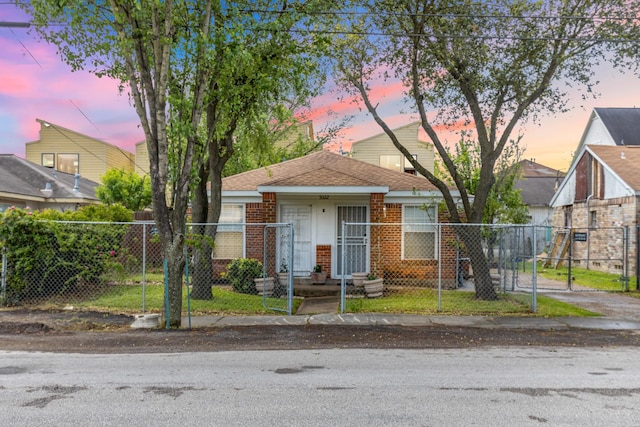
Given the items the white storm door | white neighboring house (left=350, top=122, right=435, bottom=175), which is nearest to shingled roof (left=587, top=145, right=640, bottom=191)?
the white storm door

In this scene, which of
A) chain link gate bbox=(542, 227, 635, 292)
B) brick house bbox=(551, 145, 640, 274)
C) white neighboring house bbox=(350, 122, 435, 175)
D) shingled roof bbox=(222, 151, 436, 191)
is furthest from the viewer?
white neighboring house bbox=(350, 122, 435, 175)

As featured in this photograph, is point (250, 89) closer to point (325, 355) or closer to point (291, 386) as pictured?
point (325, 355)

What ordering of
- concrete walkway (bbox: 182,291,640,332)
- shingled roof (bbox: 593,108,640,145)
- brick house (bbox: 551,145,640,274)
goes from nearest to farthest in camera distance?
concrete walkway (bbox: 182,291,640,332), brick house (bbox: 551,145,640,274), shingled roof (bbox: 593,108,640,145)

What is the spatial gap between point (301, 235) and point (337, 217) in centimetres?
126

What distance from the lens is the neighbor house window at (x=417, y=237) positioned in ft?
46.7

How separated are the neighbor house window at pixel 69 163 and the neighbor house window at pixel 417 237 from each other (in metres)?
23.2

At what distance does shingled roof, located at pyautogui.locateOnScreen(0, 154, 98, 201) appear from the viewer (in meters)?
18.0

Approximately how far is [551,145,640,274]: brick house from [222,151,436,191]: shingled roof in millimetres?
6143

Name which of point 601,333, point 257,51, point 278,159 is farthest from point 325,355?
point 278,159

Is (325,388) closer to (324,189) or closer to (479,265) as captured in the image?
(479,265)

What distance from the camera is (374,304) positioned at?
35.8ft

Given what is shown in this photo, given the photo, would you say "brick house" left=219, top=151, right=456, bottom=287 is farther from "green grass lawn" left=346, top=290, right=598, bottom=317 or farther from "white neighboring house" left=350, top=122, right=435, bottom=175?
"white neighboring house" left=350, top=122, right=435, bottom=175

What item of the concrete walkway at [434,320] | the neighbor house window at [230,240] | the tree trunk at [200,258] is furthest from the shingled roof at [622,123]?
the tree trunk at [200,258]

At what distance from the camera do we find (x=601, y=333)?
857 centimetres
